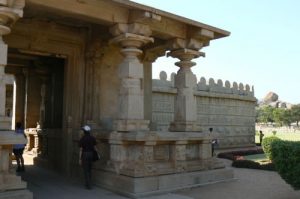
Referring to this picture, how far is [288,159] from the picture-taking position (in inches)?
304

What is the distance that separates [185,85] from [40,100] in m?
6.74

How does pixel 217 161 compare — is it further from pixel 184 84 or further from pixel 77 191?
pixel 77 191

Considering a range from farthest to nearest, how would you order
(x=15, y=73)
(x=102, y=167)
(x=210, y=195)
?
(x=15, y=73) < (x=102, y=167) < (x=210, y=195)

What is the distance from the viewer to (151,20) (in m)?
8.72

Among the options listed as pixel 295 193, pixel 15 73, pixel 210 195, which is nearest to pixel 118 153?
pixel 210 195

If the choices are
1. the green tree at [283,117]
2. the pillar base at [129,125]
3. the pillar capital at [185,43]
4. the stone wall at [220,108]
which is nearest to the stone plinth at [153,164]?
the pillar base at [129,125]

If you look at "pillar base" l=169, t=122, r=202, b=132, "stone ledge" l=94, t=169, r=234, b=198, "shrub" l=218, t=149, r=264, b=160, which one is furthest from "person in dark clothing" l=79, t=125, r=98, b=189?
"shrub" l=218, t=149, r=264, b=160

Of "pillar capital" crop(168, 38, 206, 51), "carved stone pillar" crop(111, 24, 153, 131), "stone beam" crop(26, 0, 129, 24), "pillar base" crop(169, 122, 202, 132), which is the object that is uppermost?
"stone beam" crop(26, 0, 129, 24)

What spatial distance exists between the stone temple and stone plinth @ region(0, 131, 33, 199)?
2 cm

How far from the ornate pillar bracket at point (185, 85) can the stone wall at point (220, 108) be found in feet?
26.9

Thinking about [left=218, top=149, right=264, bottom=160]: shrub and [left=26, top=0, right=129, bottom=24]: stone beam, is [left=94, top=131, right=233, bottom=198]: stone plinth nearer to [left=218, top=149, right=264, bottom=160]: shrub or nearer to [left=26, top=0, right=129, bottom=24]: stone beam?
[left=26, top=0, right=129, bottom=24]: stone beam

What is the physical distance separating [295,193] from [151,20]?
18.1ft

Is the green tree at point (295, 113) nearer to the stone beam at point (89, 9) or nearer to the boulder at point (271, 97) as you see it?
the boulder at point (271, 97)

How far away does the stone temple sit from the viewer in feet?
26.8
